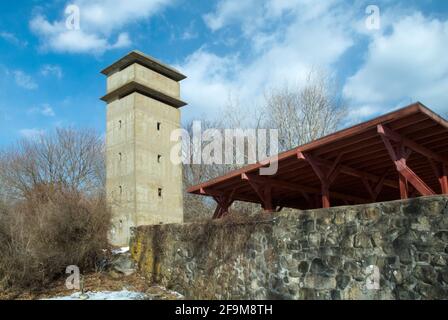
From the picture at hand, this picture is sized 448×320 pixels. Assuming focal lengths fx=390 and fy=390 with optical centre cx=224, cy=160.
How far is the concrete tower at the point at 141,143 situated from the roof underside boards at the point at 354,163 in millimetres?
10366

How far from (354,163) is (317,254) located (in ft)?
10.8

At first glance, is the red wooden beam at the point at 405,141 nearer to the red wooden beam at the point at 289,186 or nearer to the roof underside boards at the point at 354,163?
the roof underside boards at the point at 354,163

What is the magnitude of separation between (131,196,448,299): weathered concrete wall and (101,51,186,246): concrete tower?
1089 centimetres

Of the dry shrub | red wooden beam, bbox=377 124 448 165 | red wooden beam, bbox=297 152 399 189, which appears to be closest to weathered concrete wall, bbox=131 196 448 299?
red wooden beam, bbox=377 124 448 165

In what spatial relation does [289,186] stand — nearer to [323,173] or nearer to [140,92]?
[323,173]

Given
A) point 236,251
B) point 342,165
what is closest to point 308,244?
point 236,251

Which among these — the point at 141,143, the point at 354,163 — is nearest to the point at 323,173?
the point at 354,163

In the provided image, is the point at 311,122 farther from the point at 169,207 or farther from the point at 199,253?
the point at 199,253

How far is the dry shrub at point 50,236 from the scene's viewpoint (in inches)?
410

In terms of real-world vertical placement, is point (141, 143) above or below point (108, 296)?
above

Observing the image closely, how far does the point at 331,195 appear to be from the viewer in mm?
13195

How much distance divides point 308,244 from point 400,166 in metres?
2.43

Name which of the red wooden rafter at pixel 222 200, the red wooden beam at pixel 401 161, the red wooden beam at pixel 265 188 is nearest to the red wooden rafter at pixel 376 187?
the red wooden beam at pixel 265 188

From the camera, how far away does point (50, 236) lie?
11883mm
